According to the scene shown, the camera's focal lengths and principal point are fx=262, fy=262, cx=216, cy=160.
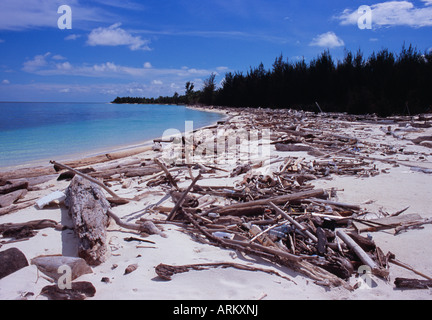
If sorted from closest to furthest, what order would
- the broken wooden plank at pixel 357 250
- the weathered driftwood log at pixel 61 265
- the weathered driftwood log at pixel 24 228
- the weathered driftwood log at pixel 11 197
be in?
the weathered driftwood log at pixel 61 265, the broken wooden plank at pixel 357 250, the weathered driftwood log at pixel 24 228, the weathered driftwood log at pixel 11 197

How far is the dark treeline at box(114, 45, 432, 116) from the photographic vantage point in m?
22.1

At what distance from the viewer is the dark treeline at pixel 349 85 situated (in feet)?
72.5

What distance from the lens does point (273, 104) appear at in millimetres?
40406

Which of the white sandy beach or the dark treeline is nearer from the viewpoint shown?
the white sandy beach

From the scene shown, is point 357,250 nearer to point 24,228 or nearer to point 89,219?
point 89,219

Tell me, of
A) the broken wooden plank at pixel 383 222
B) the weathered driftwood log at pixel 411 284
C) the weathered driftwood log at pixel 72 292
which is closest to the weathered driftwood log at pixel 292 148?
the broken wooden plank at pixel 383 222

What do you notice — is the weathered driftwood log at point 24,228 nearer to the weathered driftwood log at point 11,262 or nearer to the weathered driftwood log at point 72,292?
the weathered driftwood log at point 11,262

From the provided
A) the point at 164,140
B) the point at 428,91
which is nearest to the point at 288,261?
the point at 164,140

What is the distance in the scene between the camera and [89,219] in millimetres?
2719

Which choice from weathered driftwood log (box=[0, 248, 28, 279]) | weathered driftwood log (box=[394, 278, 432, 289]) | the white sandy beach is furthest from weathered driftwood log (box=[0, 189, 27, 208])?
weathered driftwood log (box=[394, 278, 432, 289])

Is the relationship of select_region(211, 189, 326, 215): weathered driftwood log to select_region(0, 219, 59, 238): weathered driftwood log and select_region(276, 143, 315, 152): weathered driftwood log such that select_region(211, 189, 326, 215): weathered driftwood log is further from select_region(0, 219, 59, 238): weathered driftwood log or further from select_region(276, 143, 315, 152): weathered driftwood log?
select_region(276, 143, 315, 152): weathered driftwood log

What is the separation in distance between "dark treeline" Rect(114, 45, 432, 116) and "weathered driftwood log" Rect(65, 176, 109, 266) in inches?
796

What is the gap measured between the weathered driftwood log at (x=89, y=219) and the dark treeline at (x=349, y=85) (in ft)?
66.3

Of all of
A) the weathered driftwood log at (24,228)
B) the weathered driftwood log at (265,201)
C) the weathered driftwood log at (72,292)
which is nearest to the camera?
the weathered driftwood log at (72,292)
